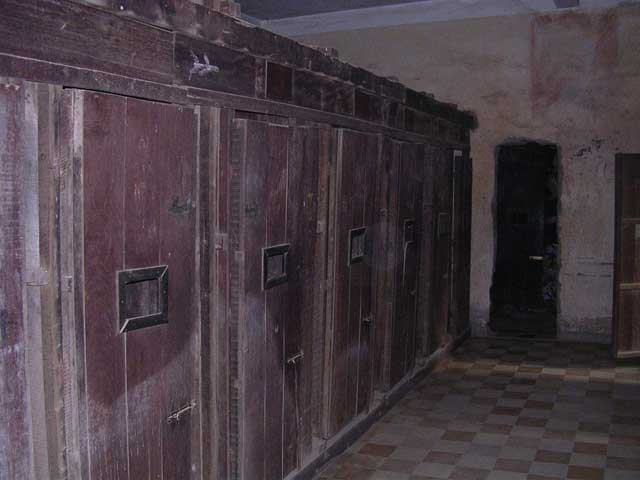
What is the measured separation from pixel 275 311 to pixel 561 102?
525 centimetres

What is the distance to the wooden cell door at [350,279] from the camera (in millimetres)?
4305

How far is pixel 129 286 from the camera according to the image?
99.1 inches

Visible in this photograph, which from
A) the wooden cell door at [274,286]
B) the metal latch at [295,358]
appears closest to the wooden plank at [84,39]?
the wooden cell door at [274,286]

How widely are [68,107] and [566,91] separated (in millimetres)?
6477

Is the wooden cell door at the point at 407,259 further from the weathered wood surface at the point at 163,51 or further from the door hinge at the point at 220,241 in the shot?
the door hinge at the point at 220,241

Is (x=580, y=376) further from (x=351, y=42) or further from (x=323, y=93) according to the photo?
(x=351, y=42)

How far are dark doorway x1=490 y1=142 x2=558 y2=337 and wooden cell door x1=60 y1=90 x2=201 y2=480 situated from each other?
5.83 m

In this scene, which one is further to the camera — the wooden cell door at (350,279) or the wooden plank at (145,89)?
the wooden cell door at (350,279)

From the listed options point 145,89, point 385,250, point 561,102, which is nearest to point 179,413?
point 145,89

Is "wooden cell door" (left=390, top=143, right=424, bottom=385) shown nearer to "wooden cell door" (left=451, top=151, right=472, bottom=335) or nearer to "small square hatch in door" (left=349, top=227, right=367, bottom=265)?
"small square hatch in door" (left=349, top=227, right=367, bottom=265)

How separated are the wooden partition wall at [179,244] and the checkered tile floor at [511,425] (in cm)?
36

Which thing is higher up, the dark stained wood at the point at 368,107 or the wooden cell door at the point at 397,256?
the dark stained wood at the point at 368,107

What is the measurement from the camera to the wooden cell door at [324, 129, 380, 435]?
4.30 meters

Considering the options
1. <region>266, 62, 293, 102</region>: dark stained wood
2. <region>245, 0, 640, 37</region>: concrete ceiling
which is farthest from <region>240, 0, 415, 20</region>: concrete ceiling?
<region>266, 62, 293, 102</region>: dark stained wood
